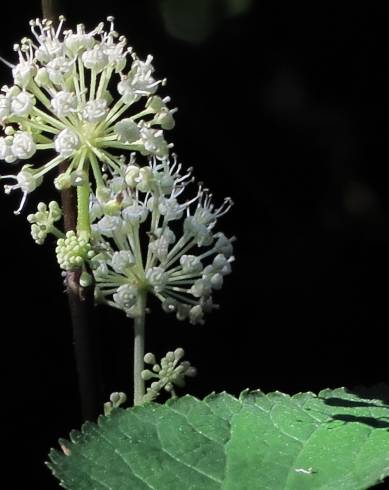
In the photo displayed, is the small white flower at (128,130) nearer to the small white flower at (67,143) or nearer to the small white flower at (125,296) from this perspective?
the small white flower at (67,143)

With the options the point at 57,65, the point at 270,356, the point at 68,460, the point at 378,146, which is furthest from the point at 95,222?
the point at 378,146

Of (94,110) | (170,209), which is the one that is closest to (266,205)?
(170,209)

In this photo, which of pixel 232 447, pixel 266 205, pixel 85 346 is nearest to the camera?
pixel 85 346

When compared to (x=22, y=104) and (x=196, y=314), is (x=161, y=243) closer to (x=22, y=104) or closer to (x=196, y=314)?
(x=196, y=314)

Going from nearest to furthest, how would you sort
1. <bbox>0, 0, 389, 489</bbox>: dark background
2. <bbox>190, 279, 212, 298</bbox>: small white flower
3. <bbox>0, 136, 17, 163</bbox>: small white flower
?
<bbox>0, 136, 17, 163</bbox>: small white flower
<bbox>190, 279, 212, 298</bbox>: small white flower
<bbox>0, 0, 389, 489</bbox>: dark background

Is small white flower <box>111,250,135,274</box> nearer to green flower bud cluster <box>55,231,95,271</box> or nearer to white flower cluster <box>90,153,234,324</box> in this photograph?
white flower cluster <box>90,153,234,324</box>

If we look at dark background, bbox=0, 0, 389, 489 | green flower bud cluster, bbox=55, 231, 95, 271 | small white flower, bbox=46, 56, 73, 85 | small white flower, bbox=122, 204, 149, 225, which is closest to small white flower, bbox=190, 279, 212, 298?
small white flower, bbox=122, 204, 149, 225

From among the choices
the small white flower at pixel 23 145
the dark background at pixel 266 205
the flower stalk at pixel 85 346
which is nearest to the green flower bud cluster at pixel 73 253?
the flower stalk at pixel 85 346
